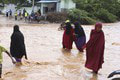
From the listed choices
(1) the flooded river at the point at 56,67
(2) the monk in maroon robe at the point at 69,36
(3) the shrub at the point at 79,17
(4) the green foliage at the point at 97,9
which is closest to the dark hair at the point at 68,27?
(2) the monk in maroon robe at the point at 69,36

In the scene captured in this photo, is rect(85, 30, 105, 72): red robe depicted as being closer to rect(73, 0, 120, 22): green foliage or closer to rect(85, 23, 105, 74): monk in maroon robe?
rect(85, 23, 105, 74): monk in maroon robe

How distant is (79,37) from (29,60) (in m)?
2.95

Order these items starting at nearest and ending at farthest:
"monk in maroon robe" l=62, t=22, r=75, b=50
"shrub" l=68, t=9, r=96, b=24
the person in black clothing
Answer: the person in black clothing → "monk in maroon robe" l=62, t=22, r=75, b=50 → "shrub" l=68, t=9, r=96, b=24

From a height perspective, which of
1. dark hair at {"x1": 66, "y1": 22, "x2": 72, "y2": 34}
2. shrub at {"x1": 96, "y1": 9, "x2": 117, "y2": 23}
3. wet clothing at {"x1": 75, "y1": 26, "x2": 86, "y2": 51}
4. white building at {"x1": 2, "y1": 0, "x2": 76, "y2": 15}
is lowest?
shrub at {"x1": 96, "y1": 9, "x2": 117, "y2": 23}

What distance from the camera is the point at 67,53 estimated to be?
46.6ft

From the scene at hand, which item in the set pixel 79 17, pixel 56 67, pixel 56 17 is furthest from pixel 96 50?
pixel 79 17

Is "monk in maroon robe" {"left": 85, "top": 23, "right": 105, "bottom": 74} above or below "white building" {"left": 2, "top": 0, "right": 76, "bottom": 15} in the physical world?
above

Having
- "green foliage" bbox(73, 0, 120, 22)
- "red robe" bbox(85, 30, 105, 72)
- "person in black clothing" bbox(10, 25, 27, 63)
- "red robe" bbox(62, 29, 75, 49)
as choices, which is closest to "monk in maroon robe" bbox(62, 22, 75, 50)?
"red robe" bbox(62, 29, 75, 49)

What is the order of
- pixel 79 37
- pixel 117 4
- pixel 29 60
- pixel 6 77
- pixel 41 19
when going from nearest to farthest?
pixel 6 77, pixel 29 60, pixel 79 37, pixel 41 19, pixel 117 4

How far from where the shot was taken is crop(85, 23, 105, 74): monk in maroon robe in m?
9.64

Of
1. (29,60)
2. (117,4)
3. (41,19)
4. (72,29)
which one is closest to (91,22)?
(41,19)

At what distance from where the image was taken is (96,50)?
970cm

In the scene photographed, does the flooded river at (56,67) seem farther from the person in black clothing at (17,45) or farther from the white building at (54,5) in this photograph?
the white building at (54,5)

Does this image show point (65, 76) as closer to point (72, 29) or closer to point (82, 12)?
point (72, 29)
